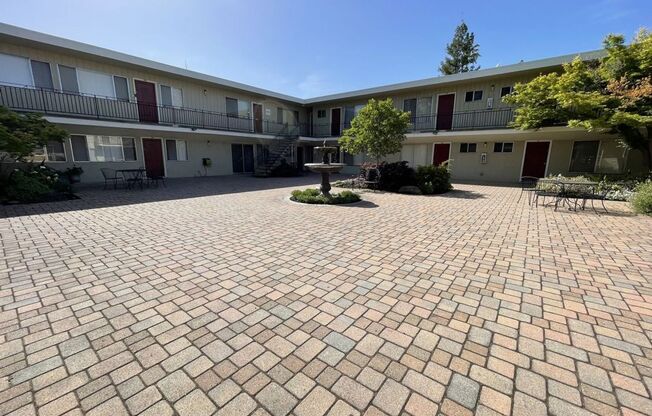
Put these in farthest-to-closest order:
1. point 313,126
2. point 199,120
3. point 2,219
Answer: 1. point 313,126
2. point 199,120
3. point 2,219

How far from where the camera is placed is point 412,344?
228 centimetres

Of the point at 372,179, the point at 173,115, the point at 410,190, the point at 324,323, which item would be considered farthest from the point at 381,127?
the point at 173,115

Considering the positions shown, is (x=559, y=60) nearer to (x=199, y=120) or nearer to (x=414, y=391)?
(x=414, y=391)

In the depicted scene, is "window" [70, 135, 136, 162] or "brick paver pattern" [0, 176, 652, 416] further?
"window" [70, 135, 136, 162]

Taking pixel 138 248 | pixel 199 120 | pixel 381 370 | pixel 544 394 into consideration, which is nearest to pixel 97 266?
pixel 138 248

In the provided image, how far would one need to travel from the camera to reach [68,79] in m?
11.9

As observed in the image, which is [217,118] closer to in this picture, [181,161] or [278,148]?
[181,161]

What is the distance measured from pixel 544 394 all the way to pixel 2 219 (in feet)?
33.2

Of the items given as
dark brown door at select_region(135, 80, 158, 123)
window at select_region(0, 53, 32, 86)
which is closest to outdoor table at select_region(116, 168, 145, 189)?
dark brown door at select_region(135, 80, 158, 123)

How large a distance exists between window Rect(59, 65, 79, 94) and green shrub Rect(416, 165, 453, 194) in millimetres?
15418

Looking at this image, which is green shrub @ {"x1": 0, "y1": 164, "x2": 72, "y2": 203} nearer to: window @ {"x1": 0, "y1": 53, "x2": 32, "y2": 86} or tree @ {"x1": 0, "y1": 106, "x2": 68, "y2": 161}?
tree @ {"x1": 0, "y1": 106, "x2": 68, "y2": 161}

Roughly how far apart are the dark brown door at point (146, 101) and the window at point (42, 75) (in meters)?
3.16

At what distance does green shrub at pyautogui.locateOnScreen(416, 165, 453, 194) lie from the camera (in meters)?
11.4

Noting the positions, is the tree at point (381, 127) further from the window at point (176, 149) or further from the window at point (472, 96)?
the window at point (176, 149)
